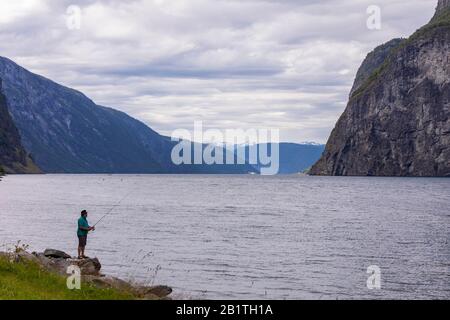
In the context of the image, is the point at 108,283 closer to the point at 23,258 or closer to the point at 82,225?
the point at 23,258

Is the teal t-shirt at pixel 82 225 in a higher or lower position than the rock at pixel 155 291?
higher

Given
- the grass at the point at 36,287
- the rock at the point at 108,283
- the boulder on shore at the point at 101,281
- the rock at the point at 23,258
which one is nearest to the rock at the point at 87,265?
the boulder on shore at the point at 101,281

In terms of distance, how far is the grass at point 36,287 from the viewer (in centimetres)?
2188

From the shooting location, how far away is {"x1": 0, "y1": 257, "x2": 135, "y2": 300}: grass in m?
21.9

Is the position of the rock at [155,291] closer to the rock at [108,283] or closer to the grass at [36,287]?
the rock at [108,283]

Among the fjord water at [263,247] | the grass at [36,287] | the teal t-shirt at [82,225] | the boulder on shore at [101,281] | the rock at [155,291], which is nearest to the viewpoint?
the grass at [36,287]

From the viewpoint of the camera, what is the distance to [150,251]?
176 feet

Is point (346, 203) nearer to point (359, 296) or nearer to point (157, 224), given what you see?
point (157, 224)

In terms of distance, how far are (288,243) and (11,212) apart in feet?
166

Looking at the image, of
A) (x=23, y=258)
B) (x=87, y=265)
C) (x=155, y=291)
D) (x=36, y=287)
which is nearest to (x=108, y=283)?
(x=155, y=291)

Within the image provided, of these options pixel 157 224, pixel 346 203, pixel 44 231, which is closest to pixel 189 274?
pixel 44 231

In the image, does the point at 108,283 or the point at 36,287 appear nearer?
the point at 36,287

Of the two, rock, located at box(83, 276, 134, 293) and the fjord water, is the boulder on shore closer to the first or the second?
rock, located at box(83, 276, 134, 293)

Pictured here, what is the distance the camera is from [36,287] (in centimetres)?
2392
